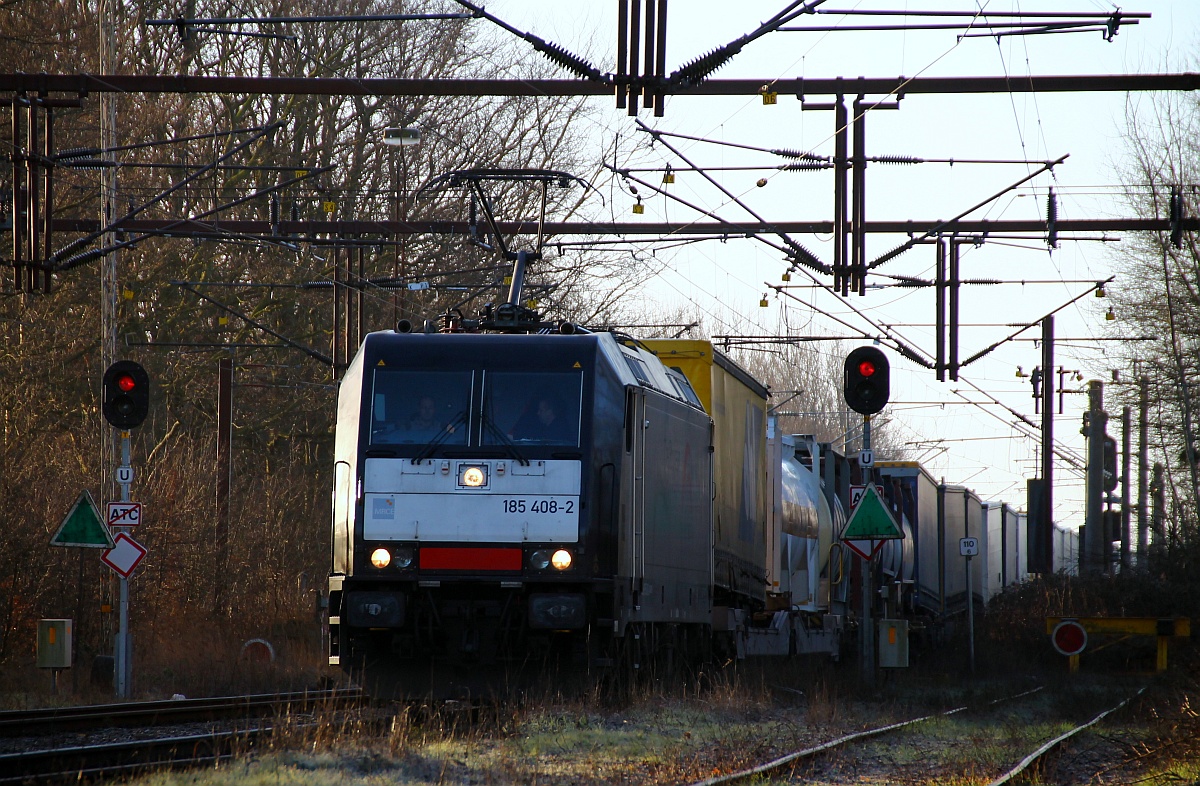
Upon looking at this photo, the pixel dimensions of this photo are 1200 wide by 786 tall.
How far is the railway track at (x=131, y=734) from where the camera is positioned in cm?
965

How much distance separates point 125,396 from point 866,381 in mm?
8173

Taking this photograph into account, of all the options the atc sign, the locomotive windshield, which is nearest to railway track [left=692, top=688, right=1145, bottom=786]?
the locomotive windshield

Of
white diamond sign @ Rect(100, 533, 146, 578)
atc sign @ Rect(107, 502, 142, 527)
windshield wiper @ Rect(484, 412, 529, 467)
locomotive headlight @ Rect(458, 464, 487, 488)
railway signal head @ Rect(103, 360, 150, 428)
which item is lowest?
white diamond sign @ Rect(100, 533, 146, 578)

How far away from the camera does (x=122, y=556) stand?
56.9 ft

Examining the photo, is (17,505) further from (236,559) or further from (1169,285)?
(1169,285)

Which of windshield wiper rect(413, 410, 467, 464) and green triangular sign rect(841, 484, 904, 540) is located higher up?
windshield wiper rect(413, 410, 467, 464)

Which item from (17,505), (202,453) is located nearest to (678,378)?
(17,505)

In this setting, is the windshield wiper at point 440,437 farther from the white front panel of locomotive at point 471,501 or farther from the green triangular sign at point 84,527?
the green triangular sign at point 84,527

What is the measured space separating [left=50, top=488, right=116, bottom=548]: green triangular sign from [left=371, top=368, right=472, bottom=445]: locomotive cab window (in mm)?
5162

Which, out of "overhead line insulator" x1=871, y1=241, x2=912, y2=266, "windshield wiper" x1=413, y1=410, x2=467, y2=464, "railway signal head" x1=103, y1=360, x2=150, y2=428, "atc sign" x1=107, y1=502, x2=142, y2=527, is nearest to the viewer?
"windshield wiper" x1=413, y1=410, x2=467, y2=464

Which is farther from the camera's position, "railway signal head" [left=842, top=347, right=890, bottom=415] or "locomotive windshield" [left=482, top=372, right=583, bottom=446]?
"railway signal head" [left=842, top=347, right=890, bottom=415]

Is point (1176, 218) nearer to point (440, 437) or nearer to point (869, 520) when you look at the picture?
point (869, 520)

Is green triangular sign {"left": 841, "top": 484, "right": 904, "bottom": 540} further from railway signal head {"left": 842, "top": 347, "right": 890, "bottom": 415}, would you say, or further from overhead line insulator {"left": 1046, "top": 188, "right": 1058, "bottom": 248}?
overhead line insulator {"left": 1046, "top": 188, "right": 1058, "bottom": 248}

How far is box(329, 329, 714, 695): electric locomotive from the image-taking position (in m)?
12.1
